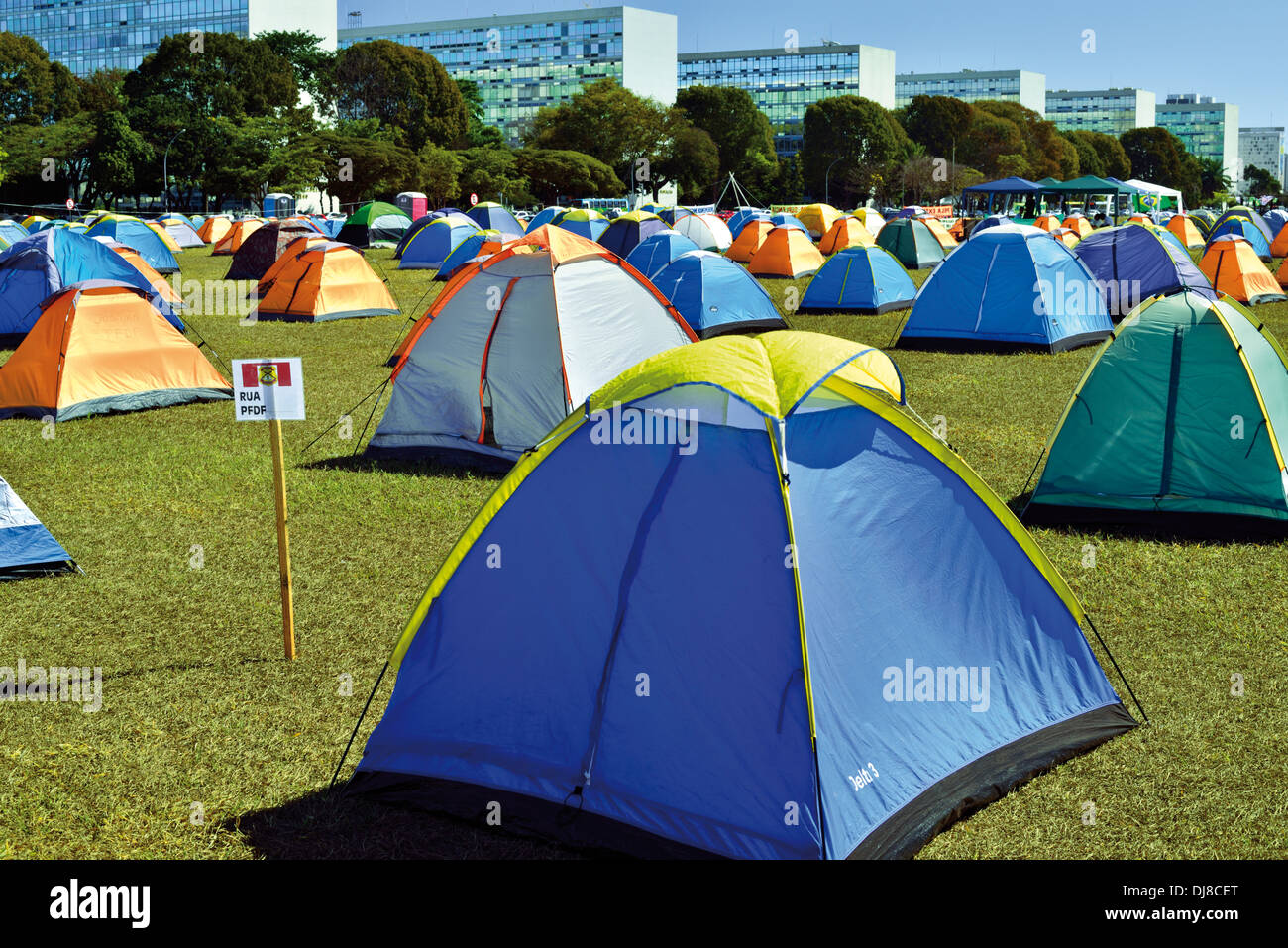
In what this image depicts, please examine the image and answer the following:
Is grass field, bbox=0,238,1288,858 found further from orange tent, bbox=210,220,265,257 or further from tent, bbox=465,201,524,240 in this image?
tent, bbox=465,201,524,240

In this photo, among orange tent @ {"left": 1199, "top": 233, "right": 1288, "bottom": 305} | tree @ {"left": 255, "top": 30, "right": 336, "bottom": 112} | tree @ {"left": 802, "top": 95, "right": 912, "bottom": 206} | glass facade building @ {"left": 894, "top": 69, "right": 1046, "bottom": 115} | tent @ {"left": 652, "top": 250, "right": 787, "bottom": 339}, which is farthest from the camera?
glass facade building @ {"left": 894, "top": 69, "right": 1046, "bottom": 115}

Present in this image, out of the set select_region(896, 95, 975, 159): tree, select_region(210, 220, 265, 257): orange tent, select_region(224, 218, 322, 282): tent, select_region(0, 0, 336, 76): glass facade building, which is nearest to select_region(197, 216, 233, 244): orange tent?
select_region(210, 220, 265, 257): orange tent

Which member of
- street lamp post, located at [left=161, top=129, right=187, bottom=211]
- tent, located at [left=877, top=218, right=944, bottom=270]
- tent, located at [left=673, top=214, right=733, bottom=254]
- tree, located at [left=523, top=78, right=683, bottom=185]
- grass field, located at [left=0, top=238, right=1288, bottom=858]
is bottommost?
grass field, located at [left=0, top=238, right=1288, bottom=858]

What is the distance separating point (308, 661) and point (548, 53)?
119 m

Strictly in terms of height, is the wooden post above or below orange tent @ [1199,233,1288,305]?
below

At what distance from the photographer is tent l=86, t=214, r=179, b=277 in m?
30.4

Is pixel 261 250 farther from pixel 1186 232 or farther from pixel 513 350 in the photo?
pixel 1186 232

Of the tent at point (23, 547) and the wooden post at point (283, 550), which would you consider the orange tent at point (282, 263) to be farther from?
the wooden post at point (283, 550)

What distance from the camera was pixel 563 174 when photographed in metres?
67.9

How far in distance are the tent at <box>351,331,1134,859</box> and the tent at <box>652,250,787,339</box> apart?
13.1 m

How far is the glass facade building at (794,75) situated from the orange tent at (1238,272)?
105 meters

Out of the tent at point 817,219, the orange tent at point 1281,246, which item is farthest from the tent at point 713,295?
the tent at point 817,219

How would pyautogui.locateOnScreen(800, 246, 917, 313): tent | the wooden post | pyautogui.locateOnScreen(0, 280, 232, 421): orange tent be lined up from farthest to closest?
pyautogui.locateOnScreen(800, 246, 917, 313): tent → pyautogui.locateOnScreen(0, 280, 232, 421): orange tent → the wooden post

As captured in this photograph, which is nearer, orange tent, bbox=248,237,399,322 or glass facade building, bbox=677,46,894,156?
orange tent, bbox=248,237,399,322
